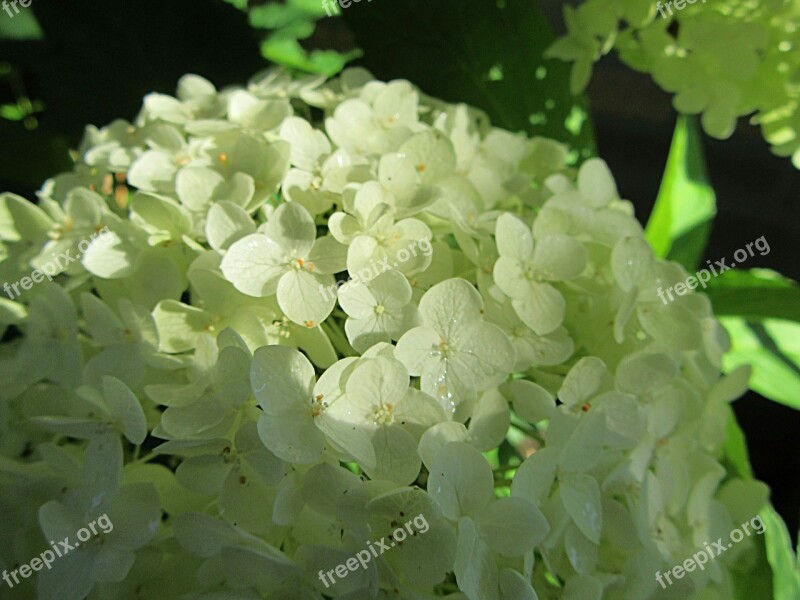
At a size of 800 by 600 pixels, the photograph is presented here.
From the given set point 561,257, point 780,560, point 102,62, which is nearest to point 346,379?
point 561,257

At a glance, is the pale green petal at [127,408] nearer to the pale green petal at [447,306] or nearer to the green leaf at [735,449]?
the pale green petal at [447,306]

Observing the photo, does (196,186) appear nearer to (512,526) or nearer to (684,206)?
(512,526)

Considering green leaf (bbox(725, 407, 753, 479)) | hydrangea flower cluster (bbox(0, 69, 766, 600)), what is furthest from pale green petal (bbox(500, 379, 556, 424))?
green leaf (bbox(725, 407, 753, 479))

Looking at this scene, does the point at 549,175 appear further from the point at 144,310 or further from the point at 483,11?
the point at 144,310

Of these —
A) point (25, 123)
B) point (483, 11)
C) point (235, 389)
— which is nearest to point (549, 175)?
point (483, 11)

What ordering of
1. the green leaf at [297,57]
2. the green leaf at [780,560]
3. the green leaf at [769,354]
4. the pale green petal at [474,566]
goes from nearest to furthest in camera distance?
the pale green petal at [474,566]
the green leaf at [780,560]
the green leaf at [769,354]
the green leaf at [297,57]

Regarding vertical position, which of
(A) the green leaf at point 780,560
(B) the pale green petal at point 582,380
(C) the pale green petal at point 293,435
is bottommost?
(A) the green leaf at point 780,560

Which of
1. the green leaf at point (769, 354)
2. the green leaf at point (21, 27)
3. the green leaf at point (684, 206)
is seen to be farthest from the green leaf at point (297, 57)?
the green leaf at point (769, 354)
